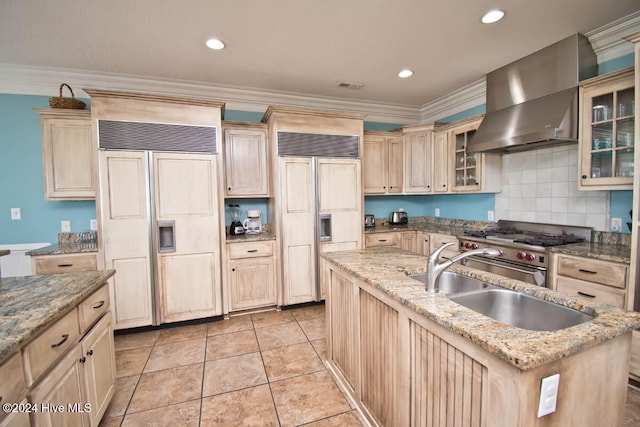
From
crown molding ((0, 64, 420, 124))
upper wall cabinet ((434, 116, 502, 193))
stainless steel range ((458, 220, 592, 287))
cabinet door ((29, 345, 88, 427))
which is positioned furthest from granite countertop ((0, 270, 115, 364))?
upper wall cabinet ((434, 116, 502, 193))

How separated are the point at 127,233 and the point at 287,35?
96.7 inches

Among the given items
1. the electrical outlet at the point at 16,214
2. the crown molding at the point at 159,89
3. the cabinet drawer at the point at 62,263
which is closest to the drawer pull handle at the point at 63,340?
the cabinet drawer at the point at 62,263

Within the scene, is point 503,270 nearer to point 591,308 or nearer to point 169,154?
point 591,308

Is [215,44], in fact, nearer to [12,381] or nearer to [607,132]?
[12,381]

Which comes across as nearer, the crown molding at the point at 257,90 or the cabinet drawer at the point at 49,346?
the cabinet drawer at the point at 49,346

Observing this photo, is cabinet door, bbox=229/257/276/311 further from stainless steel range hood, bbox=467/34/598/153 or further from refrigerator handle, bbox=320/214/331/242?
stainless steel range hood, bbox=467/34/598/153

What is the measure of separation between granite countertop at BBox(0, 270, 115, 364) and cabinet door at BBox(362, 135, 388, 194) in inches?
128

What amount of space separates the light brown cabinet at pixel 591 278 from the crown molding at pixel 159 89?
318 centimetres

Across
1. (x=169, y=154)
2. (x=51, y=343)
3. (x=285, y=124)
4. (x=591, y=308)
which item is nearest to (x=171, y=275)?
(x=169, y=154)

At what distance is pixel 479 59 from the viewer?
3029 mm

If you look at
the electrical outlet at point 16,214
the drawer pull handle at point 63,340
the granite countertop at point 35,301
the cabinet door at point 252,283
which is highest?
the electrical outlet at point 16,214

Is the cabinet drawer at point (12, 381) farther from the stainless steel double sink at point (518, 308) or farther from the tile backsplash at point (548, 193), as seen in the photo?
the tile backsplash at point (548, 193)

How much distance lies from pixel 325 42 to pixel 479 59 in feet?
5.55

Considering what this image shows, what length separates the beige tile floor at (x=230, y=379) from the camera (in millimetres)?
1793
